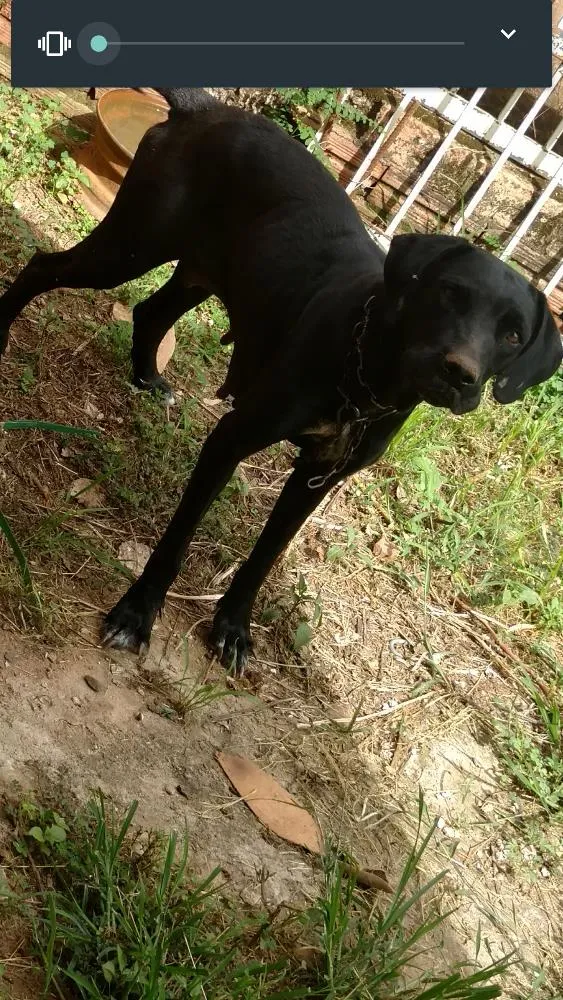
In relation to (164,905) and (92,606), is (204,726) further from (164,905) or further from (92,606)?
(164,905)

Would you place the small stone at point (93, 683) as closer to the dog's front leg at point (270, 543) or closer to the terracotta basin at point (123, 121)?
the dog's front leg at point (270, 543)

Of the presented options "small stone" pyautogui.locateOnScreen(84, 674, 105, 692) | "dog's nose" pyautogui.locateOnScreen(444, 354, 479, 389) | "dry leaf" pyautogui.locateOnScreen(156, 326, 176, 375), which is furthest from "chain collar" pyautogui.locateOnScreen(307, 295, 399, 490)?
"dry leaf" pyautogui.locateOnScreen(156, 326, 176, 375)

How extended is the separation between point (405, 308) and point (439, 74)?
2.92 feet

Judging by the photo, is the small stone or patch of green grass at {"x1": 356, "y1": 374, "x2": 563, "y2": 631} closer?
the small stone

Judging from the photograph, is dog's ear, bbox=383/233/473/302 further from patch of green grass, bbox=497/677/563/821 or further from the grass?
patch of green grass, bbox=497/677/563/821

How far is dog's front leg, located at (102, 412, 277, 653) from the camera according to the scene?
2777 mm

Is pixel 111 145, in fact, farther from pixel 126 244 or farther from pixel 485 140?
pixel 485 140

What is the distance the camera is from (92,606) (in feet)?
9.68

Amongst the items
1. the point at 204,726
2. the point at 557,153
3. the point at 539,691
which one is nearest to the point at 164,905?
the point at 204,726

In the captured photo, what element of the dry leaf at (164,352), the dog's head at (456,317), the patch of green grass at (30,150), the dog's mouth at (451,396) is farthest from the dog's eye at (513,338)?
the patch of green grass at (30,150)

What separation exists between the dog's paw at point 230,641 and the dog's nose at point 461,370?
129 cm

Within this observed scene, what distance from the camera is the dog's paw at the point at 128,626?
9.34 feet

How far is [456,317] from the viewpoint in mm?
2391

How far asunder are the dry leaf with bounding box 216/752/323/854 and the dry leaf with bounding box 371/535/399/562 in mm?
1604
